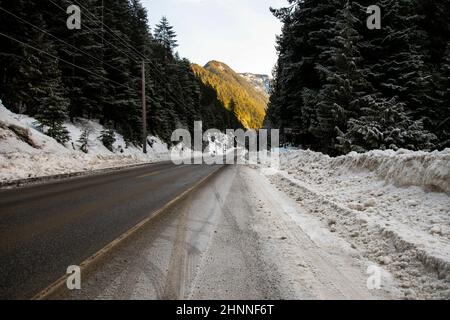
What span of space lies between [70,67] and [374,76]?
22.9 metres

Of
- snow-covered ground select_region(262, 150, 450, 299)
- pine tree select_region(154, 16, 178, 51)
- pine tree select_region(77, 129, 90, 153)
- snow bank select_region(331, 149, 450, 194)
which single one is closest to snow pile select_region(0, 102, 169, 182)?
pine tree select_region(77, 129, 90, 153)

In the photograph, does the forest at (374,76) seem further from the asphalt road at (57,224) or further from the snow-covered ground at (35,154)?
the snow-covered ground at (35,154)

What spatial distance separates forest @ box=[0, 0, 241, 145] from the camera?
19000 millimetres

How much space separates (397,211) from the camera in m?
6.03

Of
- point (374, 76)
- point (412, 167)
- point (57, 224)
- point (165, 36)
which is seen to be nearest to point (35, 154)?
point (57, 224)

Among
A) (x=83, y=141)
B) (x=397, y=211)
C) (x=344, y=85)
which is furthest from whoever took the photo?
(x=83, y=141)

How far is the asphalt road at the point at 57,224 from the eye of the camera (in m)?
3.61

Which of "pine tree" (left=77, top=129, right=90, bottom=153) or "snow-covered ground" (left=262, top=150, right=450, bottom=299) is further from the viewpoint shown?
"pine tree" (left=77, top=129, right=90, bottom=153)

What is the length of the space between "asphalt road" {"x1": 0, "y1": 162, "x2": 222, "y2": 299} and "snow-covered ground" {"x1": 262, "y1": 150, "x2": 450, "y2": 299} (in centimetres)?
390

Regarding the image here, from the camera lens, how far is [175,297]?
308cm

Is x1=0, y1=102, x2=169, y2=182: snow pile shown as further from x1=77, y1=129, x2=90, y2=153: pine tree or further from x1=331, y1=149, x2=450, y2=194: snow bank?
x1=331, y1=149, x2=450, y2=194: snow bank

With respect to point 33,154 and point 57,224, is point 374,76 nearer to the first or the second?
point 57,224
